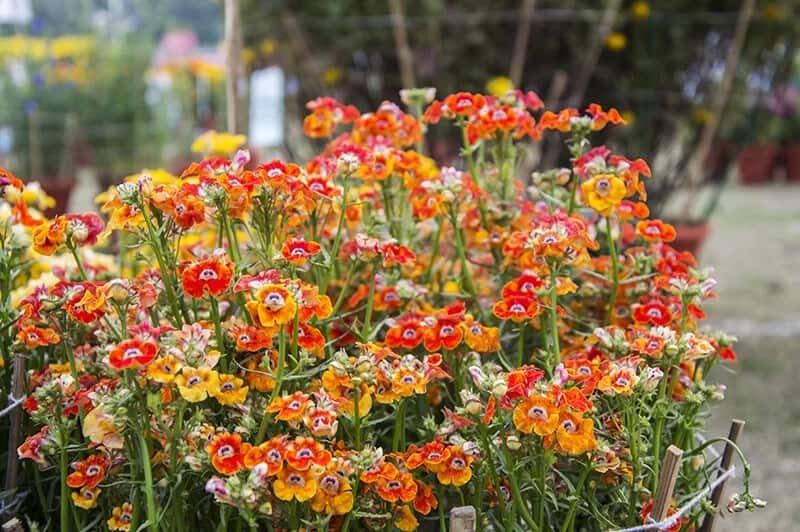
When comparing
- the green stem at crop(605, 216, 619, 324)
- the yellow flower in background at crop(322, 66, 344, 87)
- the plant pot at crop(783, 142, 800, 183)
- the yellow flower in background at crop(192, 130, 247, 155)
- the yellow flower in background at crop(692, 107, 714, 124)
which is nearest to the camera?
the green stem at crop(605, 216, 619, 324)

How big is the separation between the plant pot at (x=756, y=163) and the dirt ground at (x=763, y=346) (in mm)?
1640

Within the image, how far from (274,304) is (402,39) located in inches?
81.9

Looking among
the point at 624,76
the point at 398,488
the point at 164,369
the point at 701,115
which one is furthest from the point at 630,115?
the point at 164,369

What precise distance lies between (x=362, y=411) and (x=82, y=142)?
5835 millimetres

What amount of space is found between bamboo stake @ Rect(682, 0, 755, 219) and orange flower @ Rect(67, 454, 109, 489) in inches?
110

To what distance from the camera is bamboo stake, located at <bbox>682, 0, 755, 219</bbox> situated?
10.5ft

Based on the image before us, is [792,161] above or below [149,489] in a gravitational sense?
below

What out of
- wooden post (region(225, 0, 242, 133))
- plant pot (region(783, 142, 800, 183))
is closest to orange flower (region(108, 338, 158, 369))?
wooden post (region(225, 0, 242, 133))

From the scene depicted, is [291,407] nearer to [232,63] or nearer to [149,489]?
[149,489]

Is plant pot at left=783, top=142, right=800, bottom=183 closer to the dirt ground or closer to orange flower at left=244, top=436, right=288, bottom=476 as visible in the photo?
the dirt ground

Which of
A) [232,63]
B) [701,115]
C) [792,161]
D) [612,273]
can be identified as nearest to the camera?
[612,273]

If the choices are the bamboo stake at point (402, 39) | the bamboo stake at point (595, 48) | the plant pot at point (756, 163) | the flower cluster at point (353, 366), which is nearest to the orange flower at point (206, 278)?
the flower cluster at point (353, 366)

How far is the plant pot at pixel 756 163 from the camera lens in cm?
804

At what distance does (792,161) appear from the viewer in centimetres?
823
